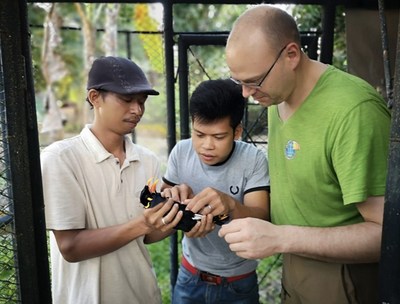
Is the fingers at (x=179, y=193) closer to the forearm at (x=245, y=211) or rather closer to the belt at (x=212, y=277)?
the forearm at (x=245, y=211)

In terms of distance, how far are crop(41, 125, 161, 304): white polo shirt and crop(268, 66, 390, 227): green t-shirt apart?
0.65 meters

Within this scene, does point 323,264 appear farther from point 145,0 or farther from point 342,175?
point 145,0

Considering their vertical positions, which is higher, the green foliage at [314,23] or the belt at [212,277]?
the green foliage at [314,23]

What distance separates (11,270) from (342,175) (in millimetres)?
1263

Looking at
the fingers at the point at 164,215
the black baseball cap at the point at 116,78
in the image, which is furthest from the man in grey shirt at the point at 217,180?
the black baseball cap at the point at 116,78

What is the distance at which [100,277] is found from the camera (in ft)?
6.02

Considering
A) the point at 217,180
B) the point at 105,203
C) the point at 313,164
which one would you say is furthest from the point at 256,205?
the point at 105,203

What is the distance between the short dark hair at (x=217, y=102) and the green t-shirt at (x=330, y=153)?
247mm

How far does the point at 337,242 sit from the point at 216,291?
0.87 m

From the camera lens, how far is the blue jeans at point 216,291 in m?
2.08

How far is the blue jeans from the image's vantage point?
208cm

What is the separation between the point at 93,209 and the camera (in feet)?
5.97

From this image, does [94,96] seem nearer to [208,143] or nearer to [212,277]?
[208,143]

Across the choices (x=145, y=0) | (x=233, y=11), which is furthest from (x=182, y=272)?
(x=233, y=11)
